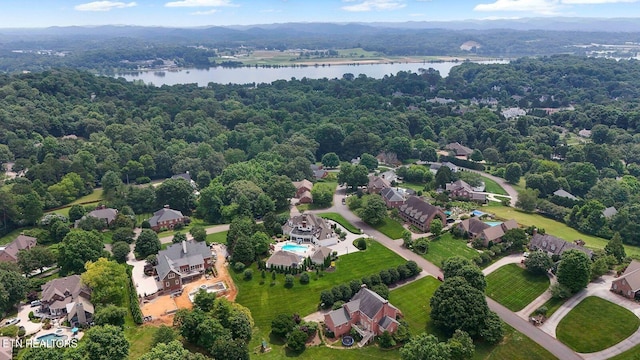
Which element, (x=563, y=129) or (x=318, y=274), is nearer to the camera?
(x=318, y=274)

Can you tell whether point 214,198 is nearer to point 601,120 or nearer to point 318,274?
point 318,274

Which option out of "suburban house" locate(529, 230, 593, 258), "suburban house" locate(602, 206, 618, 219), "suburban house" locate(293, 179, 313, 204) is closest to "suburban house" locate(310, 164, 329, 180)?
"suburban house" locate(293, 179, 313, 204)

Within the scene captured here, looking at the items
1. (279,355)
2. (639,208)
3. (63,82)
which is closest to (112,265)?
(279,355)

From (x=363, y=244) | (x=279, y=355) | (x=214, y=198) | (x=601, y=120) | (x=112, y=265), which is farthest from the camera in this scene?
(x=601, y=120)

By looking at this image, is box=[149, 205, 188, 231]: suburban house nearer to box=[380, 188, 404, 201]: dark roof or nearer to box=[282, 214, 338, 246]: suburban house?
box=[282, 214, 338, 246]: suburban house

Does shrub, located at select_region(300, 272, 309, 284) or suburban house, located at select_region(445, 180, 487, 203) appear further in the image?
suburban house, located at select_region(445, 180, 487, 203)

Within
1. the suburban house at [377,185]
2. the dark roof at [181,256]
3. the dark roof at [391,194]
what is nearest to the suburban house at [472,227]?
the dark roof at [391,194]

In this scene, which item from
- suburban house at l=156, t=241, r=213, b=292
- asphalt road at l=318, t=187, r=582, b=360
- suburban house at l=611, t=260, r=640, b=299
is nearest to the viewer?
Answer: asphalt road at l=318, t=187, r=582, b=360
